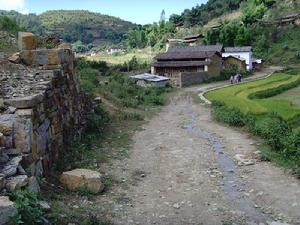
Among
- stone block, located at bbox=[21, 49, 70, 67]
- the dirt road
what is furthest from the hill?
stone block, located at bbox=[21, 49, 70, 67]

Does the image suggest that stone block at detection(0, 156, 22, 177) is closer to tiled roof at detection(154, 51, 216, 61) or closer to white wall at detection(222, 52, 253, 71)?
tiled roof at detection(154, 51, 216, 61)

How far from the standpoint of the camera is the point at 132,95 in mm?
39469

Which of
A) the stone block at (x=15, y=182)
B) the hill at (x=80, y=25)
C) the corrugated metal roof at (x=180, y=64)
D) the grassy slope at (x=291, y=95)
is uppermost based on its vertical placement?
the hill at (x=80, y=25)

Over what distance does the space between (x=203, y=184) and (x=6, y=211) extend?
24.5 feet

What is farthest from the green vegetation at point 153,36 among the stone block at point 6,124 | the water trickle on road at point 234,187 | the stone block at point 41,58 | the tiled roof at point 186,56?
the stone block at point 6,124

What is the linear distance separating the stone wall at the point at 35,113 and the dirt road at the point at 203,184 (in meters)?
2.52

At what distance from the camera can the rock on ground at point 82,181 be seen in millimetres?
11609

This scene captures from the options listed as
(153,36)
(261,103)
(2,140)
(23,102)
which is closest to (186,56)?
(261,103)

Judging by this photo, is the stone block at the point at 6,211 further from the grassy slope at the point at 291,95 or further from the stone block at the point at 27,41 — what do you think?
the grassy slope at the point at 291,95

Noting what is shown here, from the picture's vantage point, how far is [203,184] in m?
13.3

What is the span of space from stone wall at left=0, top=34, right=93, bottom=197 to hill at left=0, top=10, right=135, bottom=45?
131m

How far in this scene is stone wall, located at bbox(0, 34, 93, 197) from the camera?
10034 mm

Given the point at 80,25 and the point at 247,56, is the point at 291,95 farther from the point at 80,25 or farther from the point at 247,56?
the point at 80,25

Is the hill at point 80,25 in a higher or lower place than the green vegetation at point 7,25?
higher
